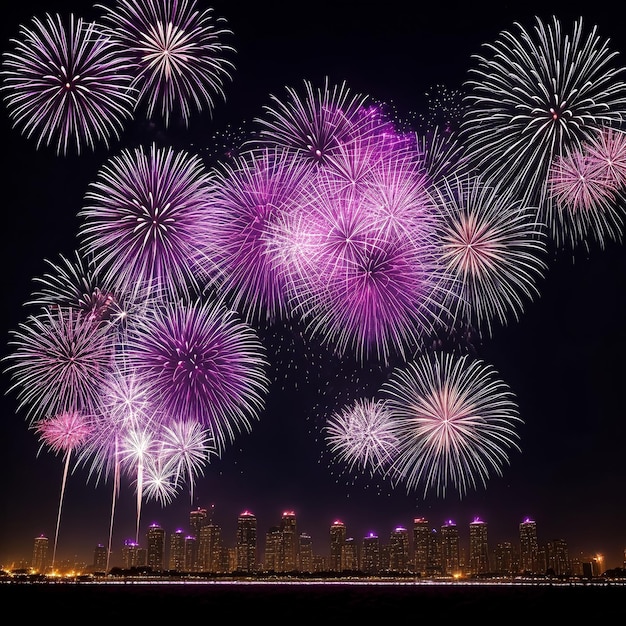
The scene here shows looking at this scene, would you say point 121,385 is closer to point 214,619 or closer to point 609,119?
point 214,619

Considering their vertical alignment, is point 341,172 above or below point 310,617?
above

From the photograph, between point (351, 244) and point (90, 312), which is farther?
point (90, 312)

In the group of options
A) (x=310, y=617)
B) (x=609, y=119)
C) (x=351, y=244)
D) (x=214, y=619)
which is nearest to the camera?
(x=609, y=119)

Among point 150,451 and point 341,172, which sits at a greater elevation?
point 341,172

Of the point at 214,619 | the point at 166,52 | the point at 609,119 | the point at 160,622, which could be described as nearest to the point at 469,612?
the point at 214,619

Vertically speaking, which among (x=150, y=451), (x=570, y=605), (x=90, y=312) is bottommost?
(x=570, y=605)

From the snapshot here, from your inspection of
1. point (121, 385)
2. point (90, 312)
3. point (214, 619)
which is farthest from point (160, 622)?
point (90, 312)

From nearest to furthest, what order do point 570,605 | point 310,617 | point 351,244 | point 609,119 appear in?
point 609,119, point 351,244, point 310,617, point 570,605

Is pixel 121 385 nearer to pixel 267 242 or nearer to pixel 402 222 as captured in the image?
pixel 267 242

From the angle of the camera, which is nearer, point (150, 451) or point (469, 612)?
point (150, 451)
